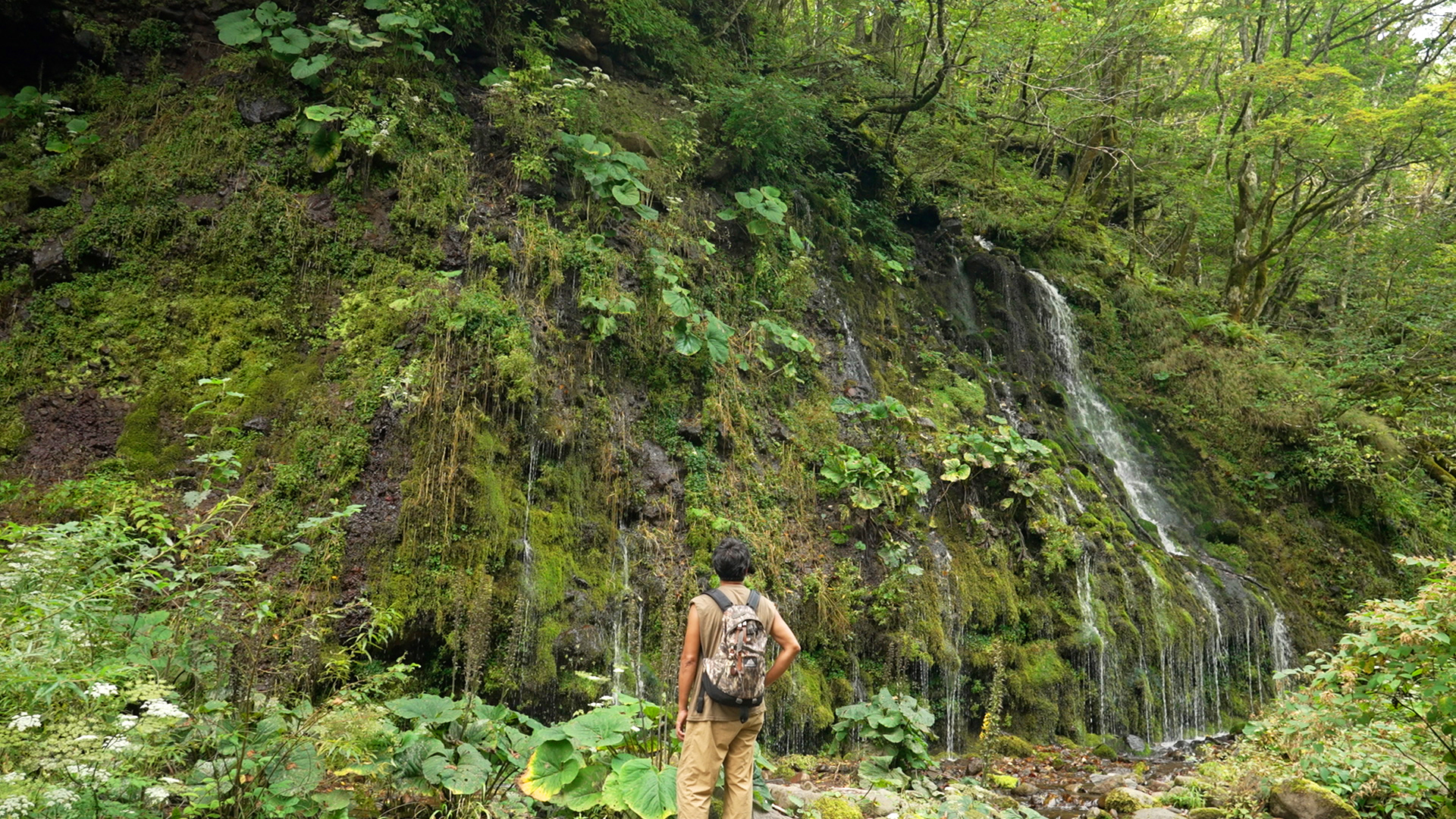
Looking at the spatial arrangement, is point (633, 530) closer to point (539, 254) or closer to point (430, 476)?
point (430, 476)

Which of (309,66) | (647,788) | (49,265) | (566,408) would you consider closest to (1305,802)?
(647,788)

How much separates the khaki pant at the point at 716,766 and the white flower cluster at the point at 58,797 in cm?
216

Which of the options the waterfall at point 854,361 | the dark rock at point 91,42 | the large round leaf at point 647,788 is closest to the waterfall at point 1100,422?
the waterfall at point 854,361

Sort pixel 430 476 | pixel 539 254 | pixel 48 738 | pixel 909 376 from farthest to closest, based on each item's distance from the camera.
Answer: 1. pixel 909 376
2. pixel 539 254
3. pixel 430 476
4. pixel 48 738

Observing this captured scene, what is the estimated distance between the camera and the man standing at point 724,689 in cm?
334

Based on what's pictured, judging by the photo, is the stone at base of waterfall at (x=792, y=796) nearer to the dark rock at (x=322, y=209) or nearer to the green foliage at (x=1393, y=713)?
the green foliage at (x=1393, y=713)

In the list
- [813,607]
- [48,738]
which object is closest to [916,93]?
[813,607]

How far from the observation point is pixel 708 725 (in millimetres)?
3357

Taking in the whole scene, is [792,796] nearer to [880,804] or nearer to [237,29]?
[880,804]

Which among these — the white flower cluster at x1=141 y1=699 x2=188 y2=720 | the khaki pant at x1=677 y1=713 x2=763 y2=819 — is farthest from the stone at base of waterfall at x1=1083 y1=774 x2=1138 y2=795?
the white flower cluster at x1=141 y1=699 x2=188 y2=720

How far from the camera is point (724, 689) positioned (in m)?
3.33

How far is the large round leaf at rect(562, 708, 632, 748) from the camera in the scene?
3420 mm

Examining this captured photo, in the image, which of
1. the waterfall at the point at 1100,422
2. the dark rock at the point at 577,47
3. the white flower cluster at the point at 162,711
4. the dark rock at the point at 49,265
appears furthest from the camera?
the waterfall at the point at 1100,422

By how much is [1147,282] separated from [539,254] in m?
13.4
